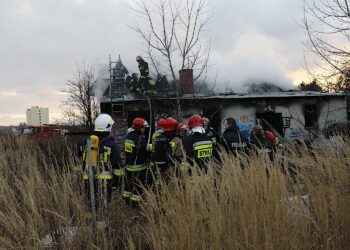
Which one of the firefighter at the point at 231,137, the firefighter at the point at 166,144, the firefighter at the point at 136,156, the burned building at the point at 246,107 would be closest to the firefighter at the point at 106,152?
the firefighter at the point at 166,144

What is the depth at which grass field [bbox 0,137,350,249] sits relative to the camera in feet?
8.45

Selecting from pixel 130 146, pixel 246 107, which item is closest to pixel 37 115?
pixel 246 107

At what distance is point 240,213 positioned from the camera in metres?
2.66

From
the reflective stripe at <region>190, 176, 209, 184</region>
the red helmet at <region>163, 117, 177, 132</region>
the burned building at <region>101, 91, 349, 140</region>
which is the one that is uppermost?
the burned building at <region>101, 91, 349, 140</region>

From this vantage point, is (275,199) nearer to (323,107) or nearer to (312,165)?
(312,165)

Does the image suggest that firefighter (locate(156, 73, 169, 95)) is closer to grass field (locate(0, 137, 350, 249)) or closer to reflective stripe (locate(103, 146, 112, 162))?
reflective stripe (locate(103, 146, 112, 162))

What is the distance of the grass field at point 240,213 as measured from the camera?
8.45 feet

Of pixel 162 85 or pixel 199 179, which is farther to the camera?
pixel 162 85

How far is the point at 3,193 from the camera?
13.6 feet

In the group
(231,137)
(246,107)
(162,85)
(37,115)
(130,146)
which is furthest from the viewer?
(37,115)

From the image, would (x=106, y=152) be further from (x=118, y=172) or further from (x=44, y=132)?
(x=44, y=132)

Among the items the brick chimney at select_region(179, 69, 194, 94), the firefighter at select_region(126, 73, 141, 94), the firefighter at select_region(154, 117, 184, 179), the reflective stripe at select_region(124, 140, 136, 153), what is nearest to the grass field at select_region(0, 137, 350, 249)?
the firefighter at select_region(154, 117, 184, 179)

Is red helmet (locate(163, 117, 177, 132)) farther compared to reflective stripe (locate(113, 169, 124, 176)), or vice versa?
red helmet (locate(163, 117, 177, 132))

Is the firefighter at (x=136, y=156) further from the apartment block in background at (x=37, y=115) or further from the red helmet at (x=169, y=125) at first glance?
the apartment block in background at (x=37, y=115)
